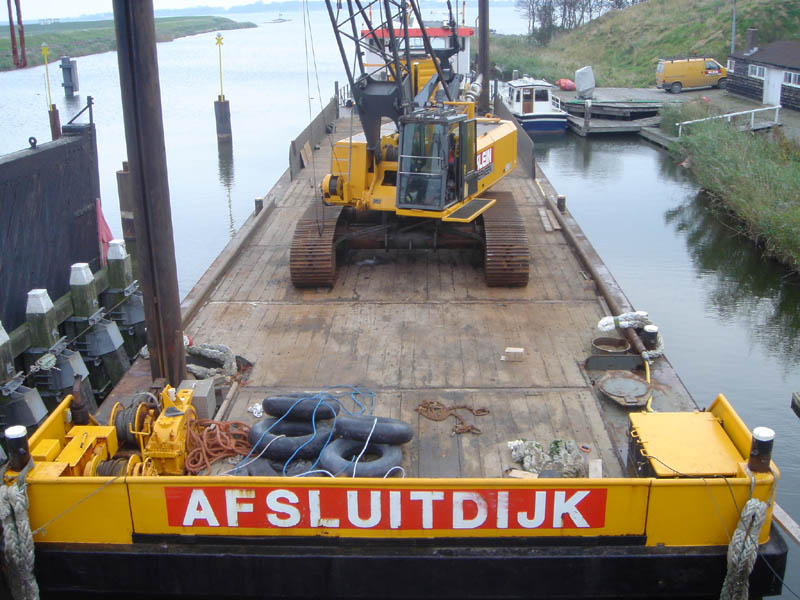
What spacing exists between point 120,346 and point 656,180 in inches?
743

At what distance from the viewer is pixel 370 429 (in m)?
6.00

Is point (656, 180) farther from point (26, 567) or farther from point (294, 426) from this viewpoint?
point (26, 567)

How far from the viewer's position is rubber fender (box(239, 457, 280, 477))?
19.4ft

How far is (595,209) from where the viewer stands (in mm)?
21359

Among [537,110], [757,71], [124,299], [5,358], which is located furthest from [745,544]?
[757,71]

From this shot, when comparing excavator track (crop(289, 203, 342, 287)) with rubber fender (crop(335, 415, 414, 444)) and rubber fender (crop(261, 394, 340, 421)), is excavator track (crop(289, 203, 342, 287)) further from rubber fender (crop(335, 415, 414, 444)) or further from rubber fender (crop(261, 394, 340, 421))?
rubber fender (crop(335, 415, 414, 444))

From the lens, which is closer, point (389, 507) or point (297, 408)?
point (389, 507)

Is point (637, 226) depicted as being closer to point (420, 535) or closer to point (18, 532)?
point (420, 535)

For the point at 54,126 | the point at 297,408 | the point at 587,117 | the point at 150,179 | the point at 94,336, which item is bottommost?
Answer: the point at 94,336

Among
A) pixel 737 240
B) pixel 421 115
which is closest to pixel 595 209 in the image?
pixel 737 240

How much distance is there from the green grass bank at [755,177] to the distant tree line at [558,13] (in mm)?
38425

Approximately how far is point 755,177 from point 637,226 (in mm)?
3133

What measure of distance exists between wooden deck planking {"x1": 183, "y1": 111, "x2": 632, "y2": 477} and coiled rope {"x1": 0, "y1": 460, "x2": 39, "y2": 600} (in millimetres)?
2255

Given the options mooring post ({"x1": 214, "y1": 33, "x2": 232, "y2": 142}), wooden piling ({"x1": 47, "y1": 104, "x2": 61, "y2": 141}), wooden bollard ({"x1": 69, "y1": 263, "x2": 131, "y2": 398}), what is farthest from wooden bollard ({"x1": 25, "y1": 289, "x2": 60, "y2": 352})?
mooring post ({"x1": 214, "y1": 33, "x2": 232, "y2": 142})
